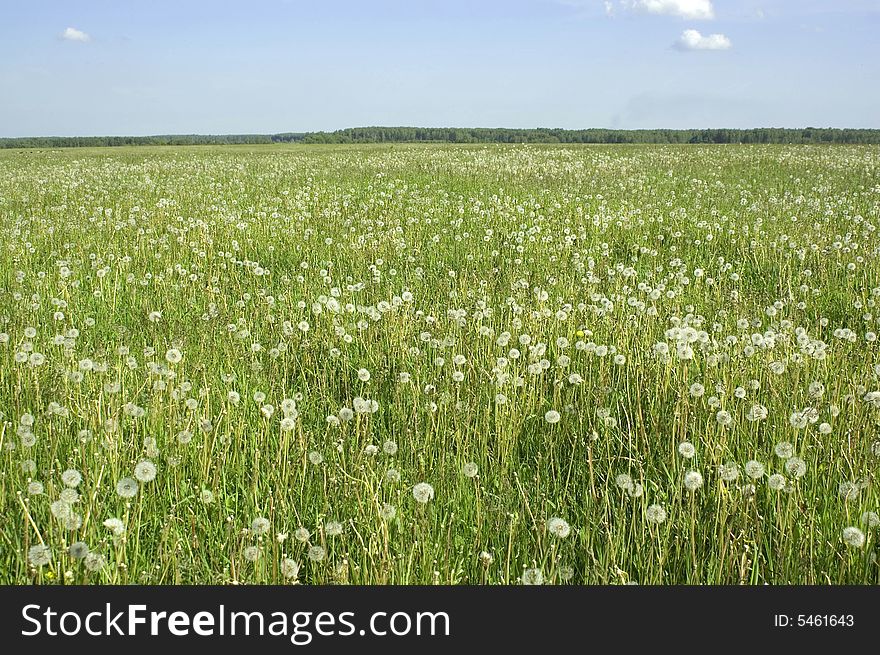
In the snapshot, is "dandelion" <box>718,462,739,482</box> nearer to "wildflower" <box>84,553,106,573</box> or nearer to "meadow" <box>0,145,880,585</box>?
"meadow" <box>0,145,880,585</box>

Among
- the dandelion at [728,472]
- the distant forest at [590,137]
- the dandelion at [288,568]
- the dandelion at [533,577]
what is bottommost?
the dandelion at [533,577]

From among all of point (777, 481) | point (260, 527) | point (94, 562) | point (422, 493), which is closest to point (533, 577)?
point (422, 493)

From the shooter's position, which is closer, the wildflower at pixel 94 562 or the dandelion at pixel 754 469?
the wildflower at pixel 94 562

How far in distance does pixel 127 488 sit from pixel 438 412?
1494 millimetres

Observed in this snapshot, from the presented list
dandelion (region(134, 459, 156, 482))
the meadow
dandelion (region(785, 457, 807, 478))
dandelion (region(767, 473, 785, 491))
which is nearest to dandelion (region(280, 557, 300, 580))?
the meadow

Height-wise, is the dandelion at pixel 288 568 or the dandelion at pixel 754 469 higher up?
the dandelion at pixel 754 469

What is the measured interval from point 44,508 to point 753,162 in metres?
22.2

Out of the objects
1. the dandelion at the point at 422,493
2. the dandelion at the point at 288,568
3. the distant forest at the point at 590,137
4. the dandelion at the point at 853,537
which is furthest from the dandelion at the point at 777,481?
the distant forest at the point at 590,137

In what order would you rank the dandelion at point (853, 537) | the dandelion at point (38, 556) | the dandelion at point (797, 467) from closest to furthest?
the dandelion at point (38, 556) → the dandelion at point (853, 537) → the dandelion at point (797, 467)

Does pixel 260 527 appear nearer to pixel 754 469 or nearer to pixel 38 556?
pixel 38 556

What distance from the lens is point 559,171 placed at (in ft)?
58.0

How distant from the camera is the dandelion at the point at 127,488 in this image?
97.7 inches

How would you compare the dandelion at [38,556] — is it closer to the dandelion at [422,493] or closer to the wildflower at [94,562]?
the wildflower at [94,562]

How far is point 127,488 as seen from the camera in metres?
2.54
